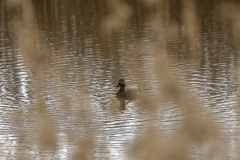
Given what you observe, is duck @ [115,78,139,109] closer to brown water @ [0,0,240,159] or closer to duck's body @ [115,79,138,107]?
duck's body @ [115,79,138,107]

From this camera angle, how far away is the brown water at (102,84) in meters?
7.55

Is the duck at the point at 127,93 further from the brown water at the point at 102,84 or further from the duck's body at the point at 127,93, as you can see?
the brown water at the point at 102,84

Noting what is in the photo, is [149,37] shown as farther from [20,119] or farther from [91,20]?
[20,119]

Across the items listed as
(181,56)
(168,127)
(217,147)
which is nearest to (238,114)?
(168,127)

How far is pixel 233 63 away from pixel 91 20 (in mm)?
5338

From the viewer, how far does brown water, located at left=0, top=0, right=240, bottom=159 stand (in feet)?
24.8

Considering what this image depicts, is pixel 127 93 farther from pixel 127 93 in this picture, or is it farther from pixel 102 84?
pixel 102 84

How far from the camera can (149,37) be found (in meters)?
13.3

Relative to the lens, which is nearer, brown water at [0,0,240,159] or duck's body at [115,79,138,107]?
brown water at [0,0,240,159]

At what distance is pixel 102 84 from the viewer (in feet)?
33.2

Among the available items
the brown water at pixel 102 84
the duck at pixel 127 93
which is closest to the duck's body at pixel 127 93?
the duck at pixel 127 93

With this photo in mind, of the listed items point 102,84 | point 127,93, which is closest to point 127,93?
point 127,93

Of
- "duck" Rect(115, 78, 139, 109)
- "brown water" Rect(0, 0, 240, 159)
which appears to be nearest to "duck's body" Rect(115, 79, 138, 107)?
"duck" Rect(115, 78, 139, 109)

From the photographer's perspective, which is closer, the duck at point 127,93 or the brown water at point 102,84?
the brown water at point 102,84
